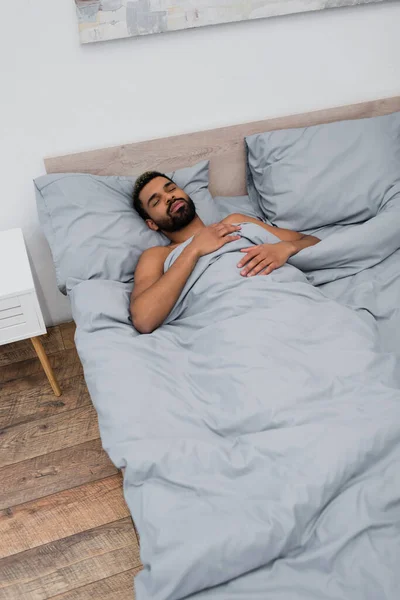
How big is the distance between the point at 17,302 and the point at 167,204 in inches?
22.5

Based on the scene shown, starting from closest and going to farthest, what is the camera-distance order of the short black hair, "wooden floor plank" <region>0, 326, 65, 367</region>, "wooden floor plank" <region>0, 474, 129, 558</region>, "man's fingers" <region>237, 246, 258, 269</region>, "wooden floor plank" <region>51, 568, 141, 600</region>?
Answer: "wooden floor plank" <region>51, 568, 141, 600</region> < "wooden floor plank" <region>0, 474, 129, 558</region> < "man's fingers" <region>237, 246, 258, 269</region> < the short black hair < "wooden floor plank" <region>0, 326, 65, 367</region>

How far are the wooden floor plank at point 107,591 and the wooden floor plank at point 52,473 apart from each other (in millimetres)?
318

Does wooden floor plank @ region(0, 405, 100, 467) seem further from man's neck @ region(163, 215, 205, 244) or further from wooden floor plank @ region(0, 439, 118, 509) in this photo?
man's neck @ region(163, 215, 205, 244)

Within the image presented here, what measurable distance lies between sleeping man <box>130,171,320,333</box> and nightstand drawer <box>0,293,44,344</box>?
333 millimetres

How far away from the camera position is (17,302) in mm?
1607

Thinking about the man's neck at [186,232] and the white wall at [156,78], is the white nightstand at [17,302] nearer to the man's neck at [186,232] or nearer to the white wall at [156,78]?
the white wall at [156,78]

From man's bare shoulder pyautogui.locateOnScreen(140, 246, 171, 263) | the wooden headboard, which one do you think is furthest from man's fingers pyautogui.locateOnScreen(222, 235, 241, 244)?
the wooden headboard

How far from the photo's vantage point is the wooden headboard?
1855 millimetres

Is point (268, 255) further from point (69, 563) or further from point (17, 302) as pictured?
point (69, 563)

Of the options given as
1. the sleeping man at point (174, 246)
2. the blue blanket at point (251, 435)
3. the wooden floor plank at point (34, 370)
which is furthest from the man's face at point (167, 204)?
the wooden floor plank at point (34, 370)

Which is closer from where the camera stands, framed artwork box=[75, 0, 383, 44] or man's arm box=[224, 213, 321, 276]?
man's arm box=[224, 213, 321, 276]

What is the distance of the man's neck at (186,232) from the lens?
5.83 feet

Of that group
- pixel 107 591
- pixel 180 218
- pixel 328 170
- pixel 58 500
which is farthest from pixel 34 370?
pixel 328 170

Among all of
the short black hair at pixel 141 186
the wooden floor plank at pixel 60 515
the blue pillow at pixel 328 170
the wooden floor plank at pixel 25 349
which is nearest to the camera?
the wooden floor plank at pixel 60 515
